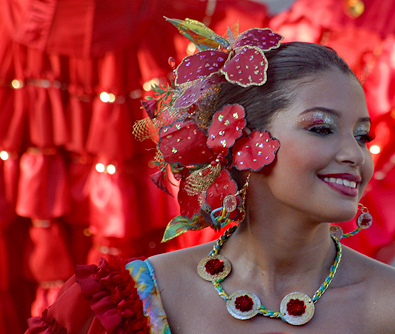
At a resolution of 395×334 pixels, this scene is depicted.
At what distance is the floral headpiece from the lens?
3.55 feet

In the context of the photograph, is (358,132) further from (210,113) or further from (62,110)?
(62,110)

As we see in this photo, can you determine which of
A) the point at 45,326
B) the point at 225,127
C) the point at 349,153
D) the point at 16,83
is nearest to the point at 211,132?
the point at 225,127

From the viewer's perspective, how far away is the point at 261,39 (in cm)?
114

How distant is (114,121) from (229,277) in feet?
3.18

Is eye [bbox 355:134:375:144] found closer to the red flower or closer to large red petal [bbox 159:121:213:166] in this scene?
large red petal [bbox 159:121:213:166]

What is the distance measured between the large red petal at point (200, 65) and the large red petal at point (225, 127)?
91 millimetres

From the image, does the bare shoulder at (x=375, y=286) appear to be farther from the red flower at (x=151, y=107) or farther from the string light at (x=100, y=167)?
the string light at (x=100, y=167)

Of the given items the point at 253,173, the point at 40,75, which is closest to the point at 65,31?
the point at 40,75

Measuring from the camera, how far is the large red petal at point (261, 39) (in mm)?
1128

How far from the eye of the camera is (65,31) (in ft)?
6.20

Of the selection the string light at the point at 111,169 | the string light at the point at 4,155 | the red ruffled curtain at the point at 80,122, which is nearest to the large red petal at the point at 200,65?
the red ruffled curtain at the point at 80,122

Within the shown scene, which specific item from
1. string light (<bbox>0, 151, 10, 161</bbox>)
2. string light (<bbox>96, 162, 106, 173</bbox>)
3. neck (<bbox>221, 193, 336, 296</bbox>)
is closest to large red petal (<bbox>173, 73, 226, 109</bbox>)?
neck (<bbox>221, 193, 336, 296</bbox>)

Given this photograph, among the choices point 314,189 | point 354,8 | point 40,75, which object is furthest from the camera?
point 40,75

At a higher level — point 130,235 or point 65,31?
point 65,31
